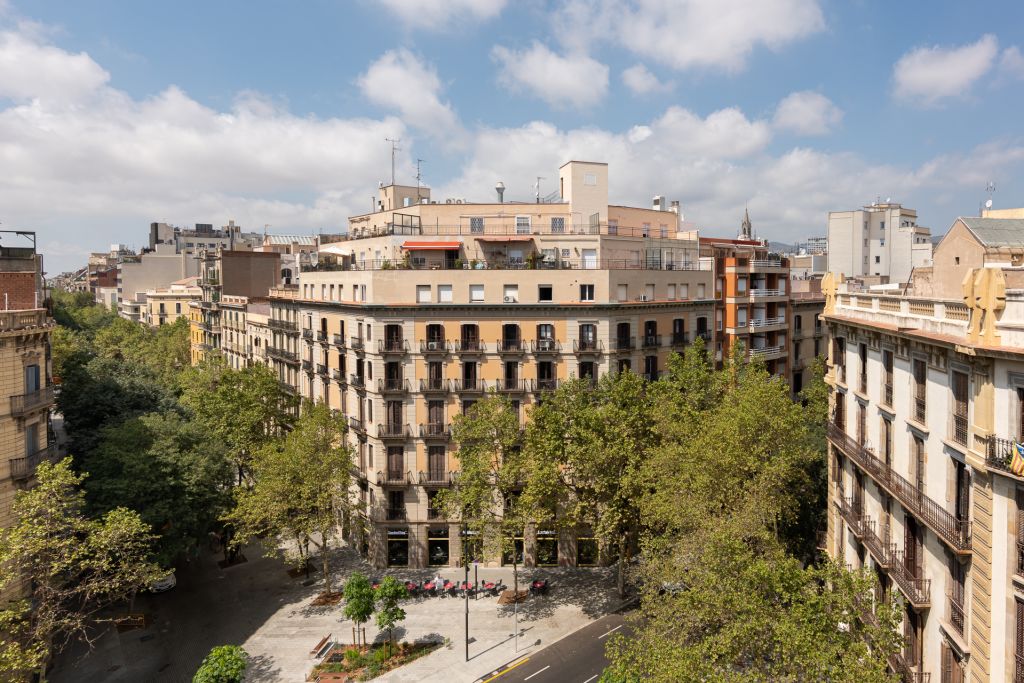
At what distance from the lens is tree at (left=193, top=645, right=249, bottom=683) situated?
98.4ft

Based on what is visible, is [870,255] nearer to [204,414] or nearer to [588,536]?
[588,536]

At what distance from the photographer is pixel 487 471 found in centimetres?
4081

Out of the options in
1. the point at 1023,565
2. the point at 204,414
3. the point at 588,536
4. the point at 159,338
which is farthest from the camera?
the point at 159,338

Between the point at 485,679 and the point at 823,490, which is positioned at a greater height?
the point at 823,490

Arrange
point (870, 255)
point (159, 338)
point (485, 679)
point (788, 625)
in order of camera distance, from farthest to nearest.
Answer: point (159, 338) < point (870, 255) < point (485, 679) < point (788, 625)

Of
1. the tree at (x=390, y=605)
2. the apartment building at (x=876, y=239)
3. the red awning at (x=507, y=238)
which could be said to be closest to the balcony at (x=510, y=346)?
the red awning at (x=507, y=238)

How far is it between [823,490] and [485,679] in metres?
25.8

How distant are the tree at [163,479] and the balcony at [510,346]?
21.0 meters

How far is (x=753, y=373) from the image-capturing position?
151 feet

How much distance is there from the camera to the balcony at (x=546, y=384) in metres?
47.6

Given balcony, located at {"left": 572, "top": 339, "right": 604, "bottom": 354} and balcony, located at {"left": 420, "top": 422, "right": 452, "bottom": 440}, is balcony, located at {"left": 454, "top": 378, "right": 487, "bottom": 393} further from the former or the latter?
balcony, located at {"left": 572, "top": 339, "right": 604, "bottom": 354}

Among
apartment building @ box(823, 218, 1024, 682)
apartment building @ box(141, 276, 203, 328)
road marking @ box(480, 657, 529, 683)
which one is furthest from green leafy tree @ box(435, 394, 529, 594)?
apartment building @ box(141, 276, 203, 328)

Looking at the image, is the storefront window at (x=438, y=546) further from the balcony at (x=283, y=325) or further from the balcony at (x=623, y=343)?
the balcony at (x=283, y=325)

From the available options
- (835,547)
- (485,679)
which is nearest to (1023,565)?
(835,547)
